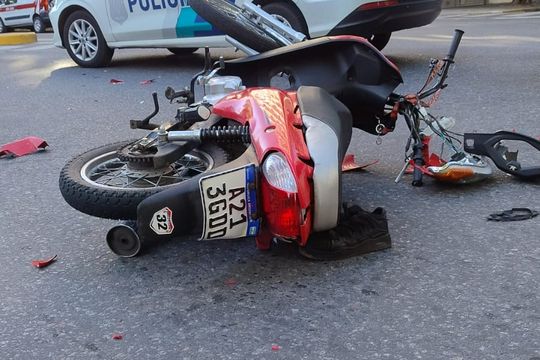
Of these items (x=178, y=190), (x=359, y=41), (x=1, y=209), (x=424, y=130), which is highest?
(x=359, y=41)

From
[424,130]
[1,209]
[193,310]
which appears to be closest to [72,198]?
[193,310]

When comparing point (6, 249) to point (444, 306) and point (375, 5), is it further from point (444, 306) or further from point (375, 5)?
point (375, 5)

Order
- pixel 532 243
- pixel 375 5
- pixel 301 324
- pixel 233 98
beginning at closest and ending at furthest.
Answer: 1. pixel 301 324
2. pixel 532 243
3. pixel 233 98
4. pixel 375 5

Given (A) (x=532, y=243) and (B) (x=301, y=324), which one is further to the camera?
(A) (x=532, y=243)

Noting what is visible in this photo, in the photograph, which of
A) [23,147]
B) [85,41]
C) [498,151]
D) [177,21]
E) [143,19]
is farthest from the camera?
[85,41]

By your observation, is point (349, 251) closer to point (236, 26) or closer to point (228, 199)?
point (228, 199)

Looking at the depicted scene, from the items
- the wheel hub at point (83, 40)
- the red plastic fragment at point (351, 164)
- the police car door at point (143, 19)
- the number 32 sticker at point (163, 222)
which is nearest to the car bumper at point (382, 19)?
the police car door at point (143, 19)

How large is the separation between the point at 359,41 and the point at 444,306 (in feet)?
5.45

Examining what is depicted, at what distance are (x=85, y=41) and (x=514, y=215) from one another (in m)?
7.17

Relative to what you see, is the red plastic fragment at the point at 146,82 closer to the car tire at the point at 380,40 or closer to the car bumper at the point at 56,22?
the car bumper at the point at 56,22

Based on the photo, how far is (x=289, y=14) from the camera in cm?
716

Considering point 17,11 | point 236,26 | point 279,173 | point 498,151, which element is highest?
point 236,26

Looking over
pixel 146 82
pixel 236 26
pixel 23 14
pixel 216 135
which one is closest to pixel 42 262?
pixel 216 135

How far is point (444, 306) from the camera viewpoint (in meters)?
2.27
